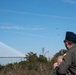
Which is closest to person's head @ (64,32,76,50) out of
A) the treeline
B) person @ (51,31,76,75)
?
person @ (51,31,76,75)

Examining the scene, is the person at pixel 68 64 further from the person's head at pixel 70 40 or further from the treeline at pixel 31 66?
the treeline at pixel 31 66

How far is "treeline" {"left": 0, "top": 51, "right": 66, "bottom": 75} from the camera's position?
26406 millimetres

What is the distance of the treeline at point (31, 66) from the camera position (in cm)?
2641

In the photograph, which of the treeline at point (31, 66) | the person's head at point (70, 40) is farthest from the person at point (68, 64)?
the treeline at point (31, 66)

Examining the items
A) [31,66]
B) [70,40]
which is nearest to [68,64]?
[70,40]

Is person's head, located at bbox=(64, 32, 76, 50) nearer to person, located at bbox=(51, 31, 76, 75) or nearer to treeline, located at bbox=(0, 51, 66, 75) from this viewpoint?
person, located at bbox=(51, 31, 76, 75)

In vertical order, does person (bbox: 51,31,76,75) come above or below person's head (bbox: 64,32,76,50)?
below

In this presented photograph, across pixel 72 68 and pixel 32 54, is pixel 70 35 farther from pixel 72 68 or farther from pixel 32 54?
pixel 32 54

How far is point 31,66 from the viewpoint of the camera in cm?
2912

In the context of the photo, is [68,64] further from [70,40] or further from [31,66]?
[31,66]

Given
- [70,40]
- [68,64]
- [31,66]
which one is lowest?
[68,64]

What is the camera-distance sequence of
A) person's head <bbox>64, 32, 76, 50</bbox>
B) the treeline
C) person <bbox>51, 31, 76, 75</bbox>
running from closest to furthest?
person <bbox>51, 31, 76, 75</bbox> < person's head <bbox>64, 32, 76, 50</bbox> < the treeline

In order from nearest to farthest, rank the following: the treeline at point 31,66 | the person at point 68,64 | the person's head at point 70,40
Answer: the person at point 68,64
the person's head at point 70,40
the treeline at point 31,66

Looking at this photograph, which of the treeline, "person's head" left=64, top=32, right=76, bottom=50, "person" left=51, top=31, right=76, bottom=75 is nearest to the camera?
"person" left=51, top=31, right=76, bottom=75
